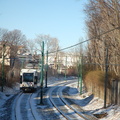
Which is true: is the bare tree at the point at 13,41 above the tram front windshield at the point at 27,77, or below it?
above

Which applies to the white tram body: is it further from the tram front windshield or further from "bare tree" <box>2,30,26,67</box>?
"bare tree" <box>2,30,26,67</box>

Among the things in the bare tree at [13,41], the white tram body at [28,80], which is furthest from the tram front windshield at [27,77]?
the bare tree at [13,41]

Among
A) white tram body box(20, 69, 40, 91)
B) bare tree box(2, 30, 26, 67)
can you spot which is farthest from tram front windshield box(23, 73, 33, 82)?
bare tree box(2, 30, 26, 67)

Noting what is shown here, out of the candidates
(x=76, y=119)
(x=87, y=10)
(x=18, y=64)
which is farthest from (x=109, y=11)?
(x=18, y=64)

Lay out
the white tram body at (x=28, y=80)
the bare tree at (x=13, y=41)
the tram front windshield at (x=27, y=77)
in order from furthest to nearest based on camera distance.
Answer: the bare tree at (x=13, y=41), the tram front windshield at (x=27, y=77), the white tram body at (x=28, y=80)

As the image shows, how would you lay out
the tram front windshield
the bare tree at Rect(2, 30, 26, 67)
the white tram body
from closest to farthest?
the white tram body, the tram front windshield, the bare tree at Rect(2, 30, 26, 67)

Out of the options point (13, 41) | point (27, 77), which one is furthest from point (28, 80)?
point (13, 41)

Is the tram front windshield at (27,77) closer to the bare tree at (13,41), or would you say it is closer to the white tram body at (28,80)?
the white tram body at (28,80)

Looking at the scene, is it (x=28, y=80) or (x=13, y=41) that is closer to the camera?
(x=28, y=80)

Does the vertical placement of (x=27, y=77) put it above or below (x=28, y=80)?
above

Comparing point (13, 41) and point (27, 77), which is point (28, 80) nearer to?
point (27, 77)

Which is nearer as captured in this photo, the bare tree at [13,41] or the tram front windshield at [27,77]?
the tram front windshield at [27,77]

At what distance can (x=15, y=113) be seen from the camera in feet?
54.6

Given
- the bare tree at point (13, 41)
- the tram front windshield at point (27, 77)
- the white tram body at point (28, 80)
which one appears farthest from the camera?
the bare tree at point (13, 41)
